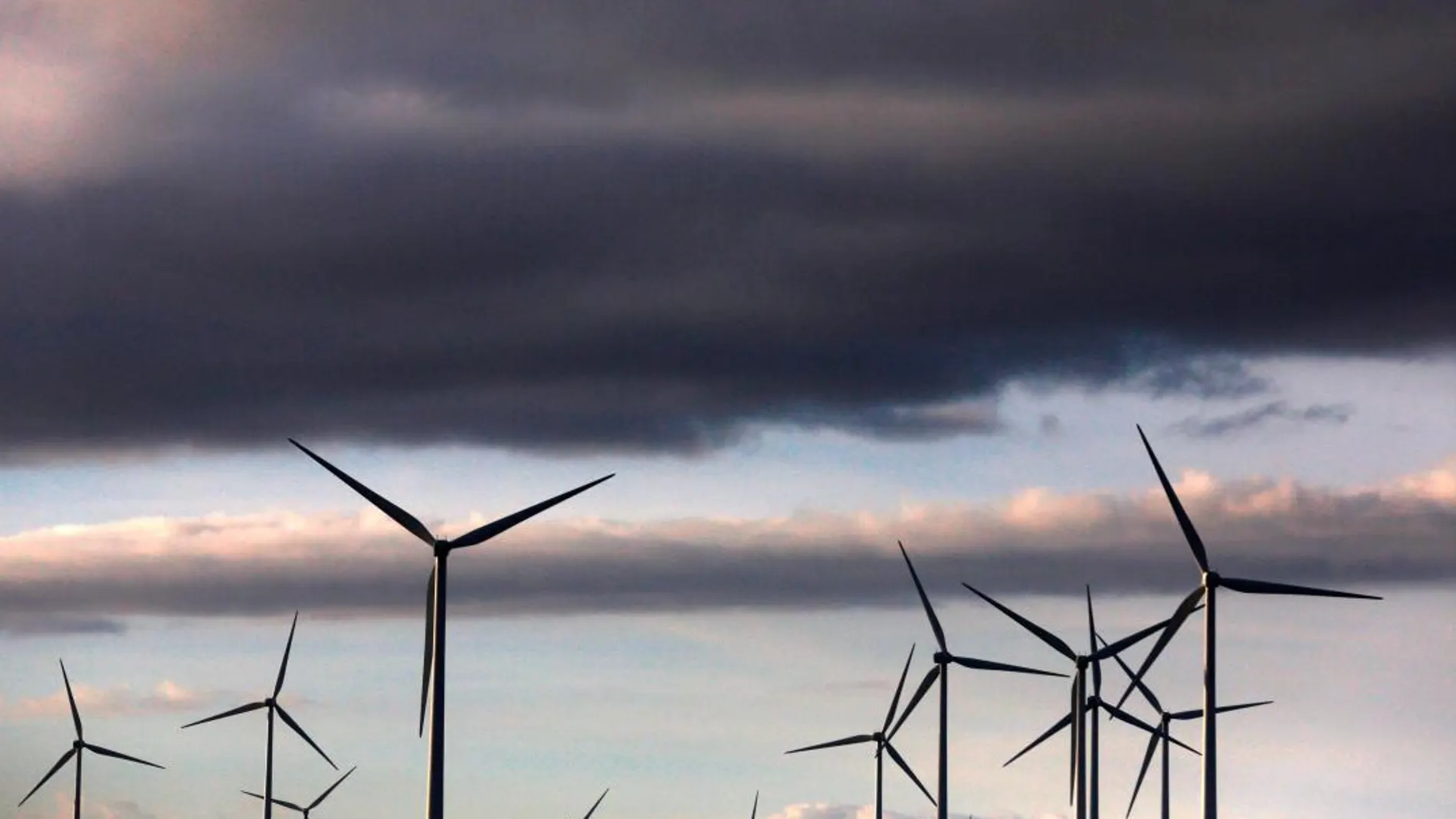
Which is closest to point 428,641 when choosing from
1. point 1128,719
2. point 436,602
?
point 436,602

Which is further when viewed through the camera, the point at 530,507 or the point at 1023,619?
the point at 1023,619

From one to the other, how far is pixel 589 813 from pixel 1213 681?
55857mm

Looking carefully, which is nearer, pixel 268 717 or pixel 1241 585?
pixel 1241 585

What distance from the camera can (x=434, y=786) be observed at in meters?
92.6

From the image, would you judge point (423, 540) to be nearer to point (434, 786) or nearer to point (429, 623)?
point (429, 623)

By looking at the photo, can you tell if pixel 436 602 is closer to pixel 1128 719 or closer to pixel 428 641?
pixel 428 641

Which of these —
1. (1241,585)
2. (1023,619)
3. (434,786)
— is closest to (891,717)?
(1023,619)

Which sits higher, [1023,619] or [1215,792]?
[1023,619]

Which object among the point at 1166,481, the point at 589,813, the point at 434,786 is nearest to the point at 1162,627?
the point at 1166,481

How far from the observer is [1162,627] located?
128m

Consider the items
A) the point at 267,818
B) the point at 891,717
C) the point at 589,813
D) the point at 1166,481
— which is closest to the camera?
the point at 1166,481

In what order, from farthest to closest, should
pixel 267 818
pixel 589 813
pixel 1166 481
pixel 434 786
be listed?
1. pixel 267 818
2. pixel 589 813
3. pixel 1166 481
4. pixel 434 786

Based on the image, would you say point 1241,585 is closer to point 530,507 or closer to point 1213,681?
point 1213,681

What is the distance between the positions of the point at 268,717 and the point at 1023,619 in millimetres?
79609
